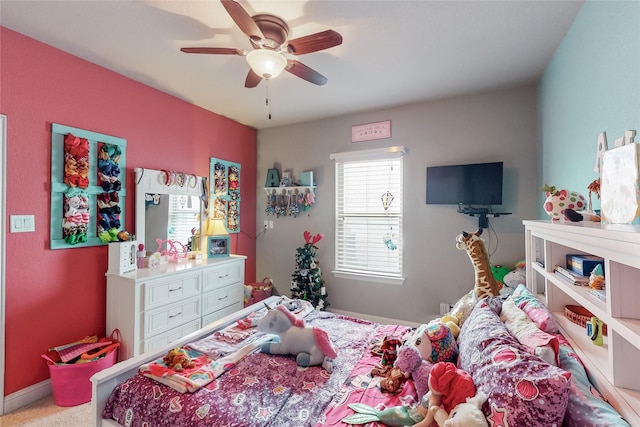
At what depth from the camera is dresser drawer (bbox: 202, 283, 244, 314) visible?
111 inches

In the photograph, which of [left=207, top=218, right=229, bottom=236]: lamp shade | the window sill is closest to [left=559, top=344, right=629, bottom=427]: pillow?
the window sill

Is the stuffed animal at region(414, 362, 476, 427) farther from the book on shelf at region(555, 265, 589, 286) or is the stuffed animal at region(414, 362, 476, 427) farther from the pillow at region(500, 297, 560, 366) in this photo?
the book on shelf at region(555, 265, 589, 286)

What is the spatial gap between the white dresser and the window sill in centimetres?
134

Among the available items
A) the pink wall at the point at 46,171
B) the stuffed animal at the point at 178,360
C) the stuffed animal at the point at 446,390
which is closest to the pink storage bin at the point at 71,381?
the pink wall at the point at 46,171

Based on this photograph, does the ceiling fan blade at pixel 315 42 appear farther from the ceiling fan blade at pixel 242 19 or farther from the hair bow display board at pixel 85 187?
the hair bow display board at pixel 85 187

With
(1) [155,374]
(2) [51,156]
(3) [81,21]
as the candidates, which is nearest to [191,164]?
(2) [51,156]

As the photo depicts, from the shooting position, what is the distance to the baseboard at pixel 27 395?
1.90 meters

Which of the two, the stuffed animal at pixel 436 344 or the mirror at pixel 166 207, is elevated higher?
the mirror at pixel 166 207

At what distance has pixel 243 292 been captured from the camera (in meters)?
3.29

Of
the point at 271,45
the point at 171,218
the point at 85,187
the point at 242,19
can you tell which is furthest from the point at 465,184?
the point at 85,187

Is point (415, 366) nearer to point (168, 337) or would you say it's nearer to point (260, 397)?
point (260, 397)

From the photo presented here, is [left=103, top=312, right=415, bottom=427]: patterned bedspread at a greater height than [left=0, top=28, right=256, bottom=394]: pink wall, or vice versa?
[left=0, top=28, right=256, bottom=394]: pink wall

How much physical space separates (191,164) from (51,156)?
1237 millimetres

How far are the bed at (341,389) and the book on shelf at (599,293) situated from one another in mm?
221
